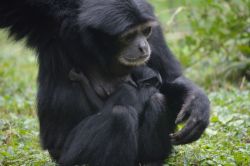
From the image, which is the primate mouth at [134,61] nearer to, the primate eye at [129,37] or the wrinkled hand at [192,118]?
the primate eye at [129,37]

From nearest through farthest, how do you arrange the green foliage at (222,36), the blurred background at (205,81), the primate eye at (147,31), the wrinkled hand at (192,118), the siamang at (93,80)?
the siamang at (93,80) → the wrinkled hand at (192,118) → the primate eye at (147,31) → the blurred background at (205,81) → the green foliage at (222,36)

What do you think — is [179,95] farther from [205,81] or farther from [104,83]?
[205,81]

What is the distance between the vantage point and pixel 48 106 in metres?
7.47

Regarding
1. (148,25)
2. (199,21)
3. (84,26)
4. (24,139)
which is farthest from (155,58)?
(199,21)

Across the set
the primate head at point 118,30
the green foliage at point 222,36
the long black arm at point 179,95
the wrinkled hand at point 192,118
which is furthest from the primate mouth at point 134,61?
the green foliage at point 222,36

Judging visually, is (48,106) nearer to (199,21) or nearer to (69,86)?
(69,86)

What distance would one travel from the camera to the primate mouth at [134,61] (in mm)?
7543

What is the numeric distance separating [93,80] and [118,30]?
860 mm

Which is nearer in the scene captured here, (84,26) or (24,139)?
(84,26)

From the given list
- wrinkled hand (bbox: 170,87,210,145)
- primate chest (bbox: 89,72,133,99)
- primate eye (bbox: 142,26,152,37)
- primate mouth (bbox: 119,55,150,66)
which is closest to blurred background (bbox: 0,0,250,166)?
wrinkled hand (bbox: 170,87,210,145)

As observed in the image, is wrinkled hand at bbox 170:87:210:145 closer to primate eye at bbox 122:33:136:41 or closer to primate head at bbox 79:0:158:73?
primate head at bbox 79:0:158:73

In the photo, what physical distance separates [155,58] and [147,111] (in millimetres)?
1165

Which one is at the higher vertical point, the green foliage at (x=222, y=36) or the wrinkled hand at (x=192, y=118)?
the wrinkled hand at (x=192, y=118)

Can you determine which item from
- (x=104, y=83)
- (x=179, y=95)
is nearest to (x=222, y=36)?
(x=179, y=95)
